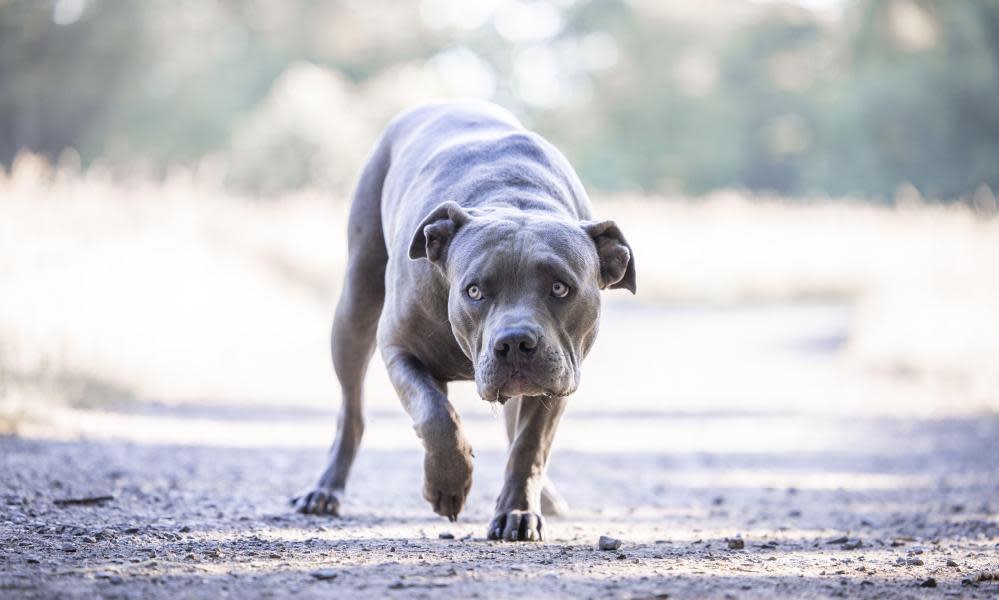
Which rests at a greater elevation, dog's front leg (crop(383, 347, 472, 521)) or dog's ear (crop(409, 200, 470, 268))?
dog's ear (crop(409, 200, 470, 268))

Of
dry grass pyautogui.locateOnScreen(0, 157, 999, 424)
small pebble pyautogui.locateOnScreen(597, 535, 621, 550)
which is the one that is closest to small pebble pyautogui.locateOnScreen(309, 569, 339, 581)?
small pebble pyautogui.locateOnScreen(597, 535, 621, 550)

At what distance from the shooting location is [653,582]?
11.8 feet

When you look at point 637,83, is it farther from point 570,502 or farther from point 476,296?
point 476,296

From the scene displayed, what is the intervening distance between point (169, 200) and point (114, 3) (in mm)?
23814

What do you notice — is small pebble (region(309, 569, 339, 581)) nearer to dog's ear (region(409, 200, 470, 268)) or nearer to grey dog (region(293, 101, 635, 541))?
grey dog (region(293, 101, 635, 541))

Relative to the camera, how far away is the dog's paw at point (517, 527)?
184 inches

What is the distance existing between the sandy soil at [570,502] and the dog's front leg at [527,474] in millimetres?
111

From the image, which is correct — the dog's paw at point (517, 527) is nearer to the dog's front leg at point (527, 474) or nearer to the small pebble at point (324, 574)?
the dog's front leg at point (527, 474)

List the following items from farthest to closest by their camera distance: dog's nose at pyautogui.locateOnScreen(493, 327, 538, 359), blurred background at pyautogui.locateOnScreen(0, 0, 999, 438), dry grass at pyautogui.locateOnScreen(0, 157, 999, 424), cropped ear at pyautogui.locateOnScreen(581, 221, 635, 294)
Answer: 1. blurred background at pyautogui.locateOnScreen(0, 0, 999, 438)
2. dry grass at pyautogui.locateOnScreen(0, 157, 999, 424)
3. cropped ear at pyautogui.locateOnScreen(581, 221, 635, 294)
4. dog's nose at pyautogui.locateOnScreen(493, 327, 538, 359)

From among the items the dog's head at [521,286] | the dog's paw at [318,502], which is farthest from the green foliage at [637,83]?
the dog's head at [521,286]

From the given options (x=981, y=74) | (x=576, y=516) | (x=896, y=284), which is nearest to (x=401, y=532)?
(x=576, y=516)

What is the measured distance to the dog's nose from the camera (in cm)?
435

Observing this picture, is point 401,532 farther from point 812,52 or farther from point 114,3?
point 812,52

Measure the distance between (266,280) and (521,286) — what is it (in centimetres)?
1255
